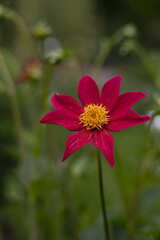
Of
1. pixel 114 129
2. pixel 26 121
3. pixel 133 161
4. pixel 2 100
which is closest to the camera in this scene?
pixel 114 129

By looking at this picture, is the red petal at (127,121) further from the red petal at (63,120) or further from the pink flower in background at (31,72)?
the pink flower in background at (31,72)

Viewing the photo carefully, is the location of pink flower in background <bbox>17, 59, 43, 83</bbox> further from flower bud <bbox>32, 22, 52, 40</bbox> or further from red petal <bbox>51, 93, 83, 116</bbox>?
red petal <bbox>51, 93, 83, 116</bbox>

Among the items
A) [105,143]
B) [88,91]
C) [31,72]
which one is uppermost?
[31,72]

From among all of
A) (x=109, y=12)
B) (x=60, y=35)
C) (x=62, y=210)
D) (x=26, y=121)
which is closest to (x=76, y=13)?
(x=60, y=35)

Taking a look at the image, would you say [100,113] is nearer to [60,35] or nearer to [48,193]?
[48,193]

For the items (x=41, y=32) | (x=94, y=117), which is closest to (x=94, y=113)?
(x=94, y=117)

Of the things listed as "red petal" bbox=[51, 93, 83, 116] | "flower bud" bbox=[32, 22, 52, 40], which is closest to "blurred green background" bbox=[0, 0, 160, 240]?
"flower bud" bbox=[32, 22, 52, 40]

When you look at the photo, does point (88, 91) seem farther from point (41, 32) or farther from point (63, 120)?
point (41, 32)
